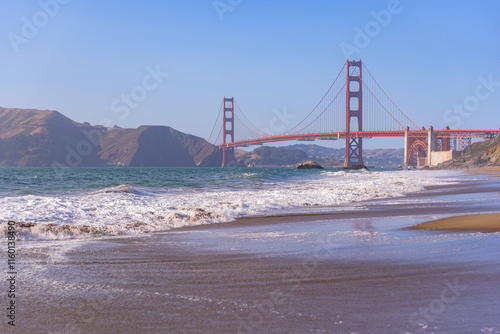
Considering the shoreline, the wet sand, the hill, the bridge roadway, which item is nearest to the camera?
the wet sand

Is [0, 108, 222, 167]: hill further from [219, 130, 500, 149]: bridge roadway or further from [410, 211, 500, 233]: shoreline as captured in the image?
[410, 211, 500, 233]: shoreline

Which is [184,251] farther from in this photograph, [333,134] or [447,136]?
[447,136]

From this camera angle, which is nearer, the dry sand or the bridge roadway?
the dry sand

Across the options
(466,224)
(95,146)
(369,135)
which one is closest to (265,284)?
(466,224)

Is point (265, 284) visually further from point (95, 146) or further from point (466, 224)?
point (95, 146)

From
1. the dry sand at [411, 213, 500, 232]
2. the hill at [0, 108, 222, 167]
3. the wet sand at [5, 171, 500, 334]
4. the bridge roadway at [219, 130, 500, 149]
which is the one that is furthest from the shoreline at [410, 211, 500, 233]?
the hill at [0, 108, 222, 167]

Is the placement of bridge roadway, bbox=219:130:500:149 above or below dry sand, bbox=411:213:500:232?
above

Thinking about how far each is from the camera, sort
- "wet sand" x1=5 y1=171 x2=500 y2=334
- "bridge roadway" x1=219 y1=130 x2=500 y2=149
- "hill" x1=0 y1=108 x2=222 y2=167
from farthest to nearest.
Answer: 1. "hill" x1=0 y1=108 x2=222 y2=167
2. "bridge roadway" x1=219 y1=130 x2=500 y2=149
3. "wet sand" x1=5 y1=171 x2=500 y2=334
